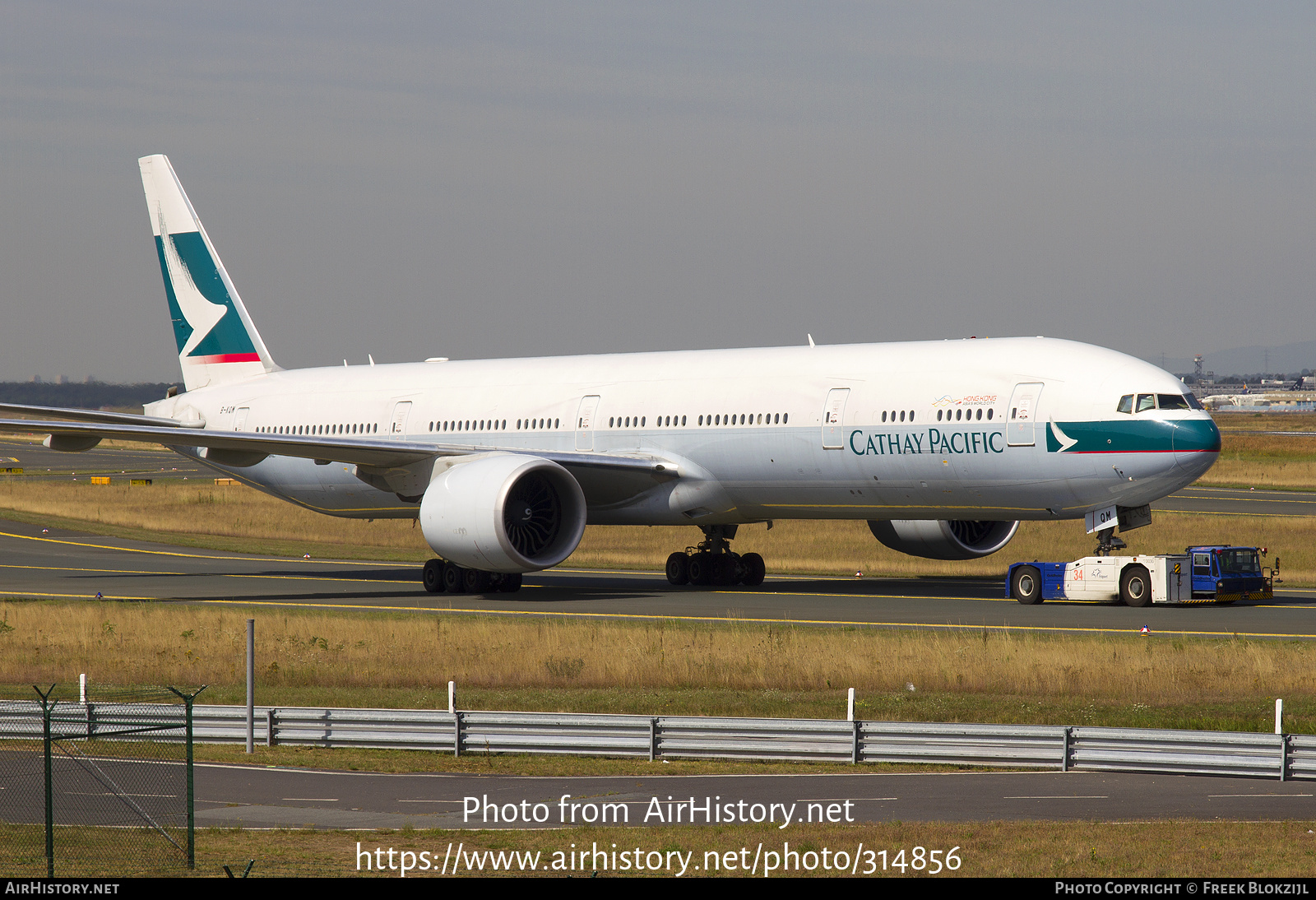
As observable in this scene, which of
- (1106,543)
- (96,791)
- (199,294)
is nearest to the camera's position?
(96,791)

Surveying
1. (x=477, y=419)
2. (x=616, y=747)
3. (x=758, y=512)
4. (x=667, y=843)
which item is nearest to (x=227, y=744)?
(x=616, y=747)

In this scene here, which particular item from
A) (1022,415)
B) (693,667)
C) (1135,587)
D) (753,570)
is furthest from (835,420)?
(693,667)

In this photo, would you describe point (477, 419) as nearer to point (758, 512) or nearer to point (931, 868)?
point (758, 512)

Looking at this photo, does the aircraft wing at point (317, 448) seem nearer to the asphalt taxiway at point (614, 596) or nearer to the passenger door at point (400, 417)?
the asphalt taxiway at point (614, 596)

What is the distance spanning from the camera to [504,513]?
1324 inches

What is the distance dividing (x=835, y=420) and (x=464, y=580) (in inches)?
398

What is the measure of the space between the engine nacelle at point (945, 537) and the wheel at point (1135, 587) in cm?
666

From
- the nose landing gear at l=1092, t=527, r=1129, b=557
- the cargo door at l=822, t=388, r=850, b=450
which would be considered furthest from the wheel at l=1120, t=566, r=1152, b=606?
the cargo door at l=822, t=388, r=850, b=450

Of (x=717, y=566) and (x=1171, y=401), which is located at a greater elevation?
(x=1171, y=401)

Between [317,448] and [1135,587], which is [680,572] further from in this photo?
[1135,587]

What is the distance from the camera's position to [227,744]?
63.9ft

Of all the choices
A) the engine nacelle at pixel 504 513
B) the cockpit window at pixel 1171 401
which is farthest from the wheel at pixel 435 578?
the cockpit window at pixel 1171 401

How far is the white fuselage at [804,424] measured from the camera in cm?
3098

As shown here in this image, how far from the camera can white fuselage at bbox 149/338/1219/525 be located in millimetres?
30984
